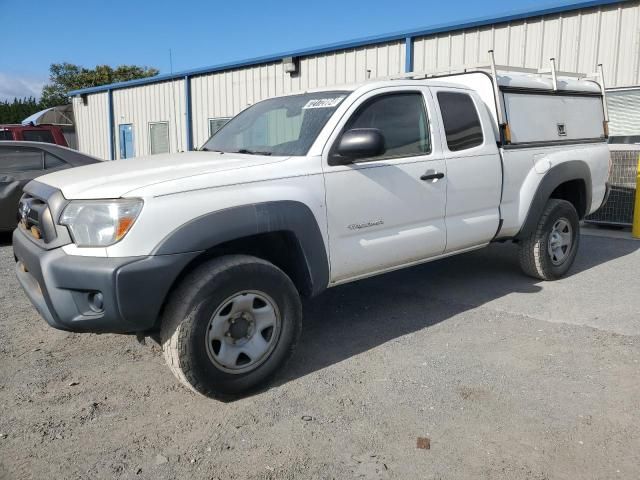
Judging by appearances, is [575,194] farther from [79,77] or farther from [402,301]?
[79,77]

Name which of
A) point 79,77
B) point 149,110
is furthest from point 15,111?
point 149,110

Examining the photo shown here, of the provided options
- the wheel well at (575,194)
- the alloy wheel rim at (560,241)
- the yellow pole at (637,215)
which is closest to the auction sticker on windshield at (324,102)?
the alloy wheel rim at (560,241)

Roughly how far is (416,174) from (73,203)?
7.62ft

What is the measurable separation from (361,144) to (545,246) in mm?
2829

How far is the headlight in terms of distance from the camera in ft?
9.41

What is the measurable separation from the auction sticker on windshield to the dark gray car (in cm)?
→ 476

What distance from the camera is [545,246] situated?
17.9 ft

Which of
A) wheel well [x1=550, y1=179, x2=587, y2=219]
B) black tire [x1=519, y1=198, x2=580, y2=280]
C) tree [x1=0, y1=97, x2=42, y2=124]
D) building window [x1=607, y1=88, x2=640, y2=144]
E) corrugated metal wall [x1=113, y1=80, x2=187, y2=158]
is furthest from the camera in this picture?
tree [x1=0, y1=97, x2=42, y2=124]

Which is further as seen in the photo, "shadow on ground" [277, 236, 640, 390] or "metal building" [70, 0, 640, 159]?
"metal building" [70, 0, 640, 159]

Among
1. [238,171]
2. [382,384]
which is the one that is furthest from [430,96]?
[382,384]

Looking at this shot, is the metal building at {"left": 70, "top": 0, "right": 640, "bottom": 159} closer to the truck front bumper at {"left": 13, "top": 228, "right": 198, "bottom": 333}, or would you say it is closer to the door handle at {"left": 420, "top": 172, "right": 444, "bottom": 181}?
the door handle at {"left": 420, "top": 172, "right": 444, "bottom": 181}

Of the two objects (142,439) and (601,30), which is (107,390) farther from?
(601,30)

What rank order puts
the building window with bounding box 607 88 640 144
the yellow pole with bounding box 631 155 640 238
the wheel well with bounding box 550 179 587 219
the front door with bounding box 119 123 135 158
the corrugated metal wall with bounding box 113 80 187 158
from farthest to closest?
the front door with bounding box 119 123 135 158
the corrugated metal wall with bounding box 113 80 187 158
the building window with bounding box 607 88 640 144
the yellow pole with bounding box 631 155 640 238
the wheel well with bounding box 550 179 587 219

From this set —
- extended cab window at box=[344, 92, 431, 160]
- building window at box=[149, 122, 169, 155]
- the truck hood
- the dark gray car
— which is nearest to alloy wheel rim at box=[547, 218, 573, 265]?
extended cab window at box=[344, 92, 431, 160]
